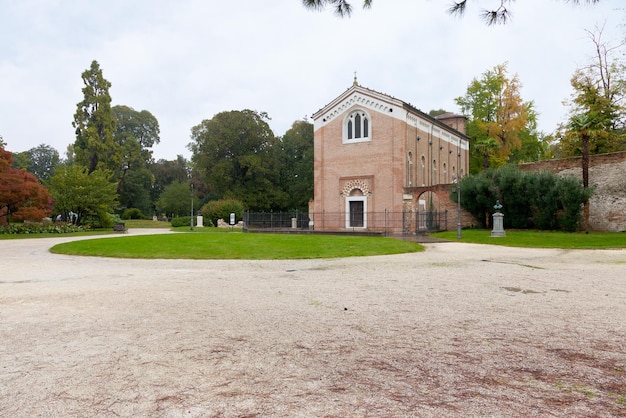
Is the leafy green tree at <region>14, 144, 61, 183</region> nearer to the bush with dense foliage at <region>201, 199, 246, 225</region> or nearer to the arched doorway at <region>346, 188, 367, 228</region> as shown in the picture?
the bush with dense foliage at <region>201, 199, 246, 225</region>

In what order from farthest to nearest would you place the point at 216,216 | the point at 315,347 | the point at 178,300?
1. the point at 216,216
2. the point at 178,300
3. the point at 315,347

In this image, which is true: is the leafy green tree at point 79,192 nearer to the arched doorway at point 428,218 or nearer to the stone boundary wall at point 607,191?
the arched doorway at point 428,218

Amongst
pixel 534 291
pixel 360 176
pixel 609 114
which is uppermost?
pixel 609 114

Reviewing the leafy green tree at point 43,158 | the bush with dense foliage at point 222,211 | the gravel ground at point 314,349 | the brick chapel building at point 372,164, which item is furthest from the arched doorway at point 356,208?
the leafy green tree at point 43,158

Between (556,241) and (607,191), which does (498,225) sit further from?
(607,191)

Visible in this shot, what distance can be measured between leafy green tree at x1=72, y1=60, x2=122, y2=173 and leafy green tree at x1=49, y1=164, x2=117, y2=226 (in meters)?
11.9

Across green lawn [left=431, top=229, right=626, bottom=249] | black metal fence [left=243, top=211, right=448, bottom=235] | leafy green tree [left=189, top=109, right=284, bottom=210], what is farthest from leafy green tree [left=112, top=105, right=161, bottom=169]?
green lawn [left=431, top=229, right=626, bottom=249]

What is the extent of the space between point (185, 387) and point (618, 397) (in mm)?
3318

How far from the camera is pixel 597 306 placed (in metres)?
6.49

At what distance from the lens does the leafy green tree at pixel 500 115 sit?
4106 cm

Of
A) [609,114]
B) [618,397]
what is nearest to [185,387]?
[618,397]

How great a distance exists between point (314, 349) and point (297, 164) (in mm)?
47030

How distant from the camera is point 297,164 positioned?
50.8 metres

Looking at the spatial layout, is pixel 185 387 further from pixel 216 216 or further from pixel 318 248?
pixel 216 216
